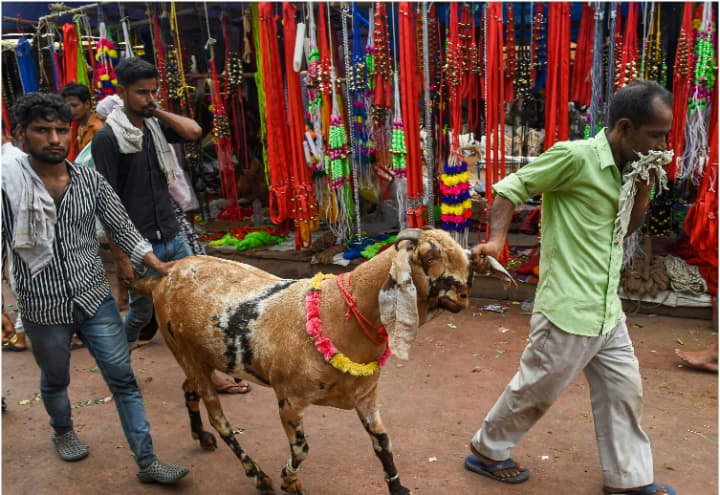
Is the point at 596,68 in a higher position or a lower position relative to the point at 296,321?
higher

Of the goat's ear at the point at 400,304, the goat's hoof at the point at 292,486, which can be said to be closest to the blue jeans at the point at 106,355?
the goat's hoof at the point at 292,486

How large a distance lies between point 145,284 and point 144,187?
906mm

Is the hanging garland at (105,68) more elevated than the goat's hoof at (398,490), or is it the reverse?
the hanging garland at (105,68)

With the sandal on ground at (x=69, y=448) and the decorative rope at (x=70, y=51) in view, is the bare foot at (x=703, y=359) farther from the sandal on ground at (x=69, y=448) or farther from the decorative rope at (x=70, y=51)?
the decorative rope at (x=70, y=51)

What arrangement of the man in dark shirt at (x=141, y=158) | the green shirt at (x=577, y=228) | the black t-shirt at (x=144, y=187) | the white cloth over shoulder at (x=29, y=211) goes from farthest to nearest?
the black t-shirt at (x=144, y=187)
the man in dark shirt at (x=141, y=158)
the white cloth over shoulder at (x=29, y=211)
the green shirt at (x=577, y=228)

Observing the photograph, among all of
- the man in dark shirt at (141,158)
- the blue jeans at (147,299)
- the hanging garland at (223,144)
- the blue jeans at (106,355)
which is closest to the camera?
the blue jeans at (106,355)

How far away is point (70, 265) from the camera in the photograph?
9.16 feet

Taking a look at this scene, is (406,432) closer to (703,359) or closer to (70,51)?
(703,359)

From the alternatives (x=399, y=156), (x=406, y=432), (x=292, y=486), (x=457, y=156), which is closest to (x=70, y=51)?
(x=399, y=156)

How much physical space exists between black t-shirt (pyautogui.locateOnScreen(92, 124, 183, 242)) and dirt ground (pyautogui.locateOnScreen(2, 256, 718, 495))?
4.04 feet

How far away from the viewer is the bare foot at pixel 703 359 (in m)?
3.98

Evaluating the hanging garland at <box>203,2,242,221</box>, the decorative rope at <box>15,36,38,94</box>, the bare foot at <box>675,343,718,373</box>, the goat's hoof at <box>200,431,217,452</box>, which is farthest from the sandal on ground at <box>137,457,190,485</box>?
the decorative rope at <box>15,36,38,94</box>

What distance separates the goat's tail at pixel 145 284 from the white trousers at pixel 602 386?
1.88 metres

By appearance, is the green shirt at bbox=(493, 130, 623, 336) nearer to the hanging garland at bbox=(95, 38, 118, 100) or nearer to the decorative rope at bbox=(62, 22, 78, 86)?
the hanging garland at bbox=(95, 38, 118, 100)
